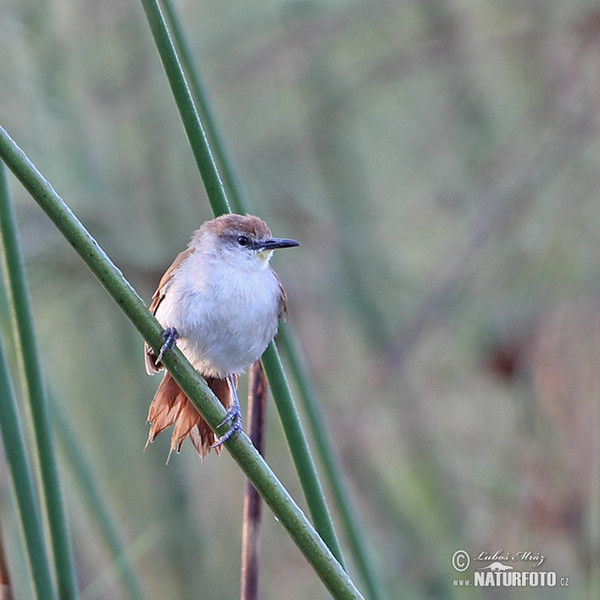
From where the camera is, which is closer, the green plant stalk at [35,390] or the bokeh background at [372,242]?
the green plant stalk at [35,390]

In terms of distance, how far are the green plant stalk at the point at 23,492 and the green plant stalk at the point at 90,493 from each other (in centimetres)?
27

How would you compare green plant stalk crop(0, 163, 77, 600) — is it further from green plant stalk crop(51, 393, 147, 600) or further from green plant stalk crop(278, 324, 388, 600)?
green plant stalk crop(278, 324, 388, 600)

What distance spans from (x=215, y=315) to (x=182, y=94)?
31.2 inches

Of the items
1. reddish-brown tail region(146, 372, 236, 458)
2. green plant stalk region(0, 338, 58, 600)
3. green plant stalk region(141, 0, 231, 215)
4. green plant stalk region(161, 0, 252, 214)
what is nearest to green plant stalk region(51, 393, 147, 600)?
reddish-brown tail region(146, 372, 236, 458)


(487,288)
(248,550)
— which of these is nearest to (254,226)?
(248,550)

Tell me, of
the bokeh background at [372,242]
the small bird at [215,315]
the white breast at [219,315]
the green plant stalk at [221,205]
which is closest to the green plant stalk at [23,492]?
the small bird at [215,315]

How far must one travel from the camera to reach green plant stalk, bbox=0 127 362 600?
116 cm

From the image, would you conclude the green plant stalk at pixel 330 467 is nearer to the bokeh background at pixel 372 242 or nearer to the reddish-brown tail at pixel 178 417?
the reddish-brown tail at pixel 178 417

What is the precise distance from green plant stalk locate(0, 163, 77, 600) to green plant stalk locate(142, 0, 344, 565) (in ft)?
1.20

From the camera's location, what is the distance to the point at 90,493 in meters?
A: 1.86

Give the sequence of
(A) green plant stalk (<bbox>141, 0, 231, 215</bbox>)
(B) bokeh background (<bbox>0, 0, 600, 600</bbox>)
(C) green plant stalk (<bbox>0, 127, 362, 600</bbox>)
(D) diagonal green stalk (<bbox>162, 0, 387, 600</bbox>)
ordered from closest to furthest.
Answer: (C) green plant stalk (<bbox>0, 127, 362, 600</bbox>) < (A) green plant stalk (<bbox>141, 0, 231, 215</bbox>) < (D) diagonal green stalk (<bbox>162, 0, 387, 600</bbox>) < (B) bokeh background (<bbox>0, 0, 600, 600</bbox>)

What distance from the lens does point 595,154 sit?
12.3 feet

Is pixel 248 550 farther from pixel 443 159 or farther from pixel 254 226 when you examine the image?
pixel 443 159

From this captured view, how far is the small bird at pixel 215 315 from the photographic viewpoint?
77.3 inches
